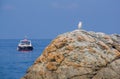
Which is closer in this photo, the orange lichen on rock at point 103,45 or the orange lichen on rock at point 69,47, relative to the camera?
the orange lichen on rock at point 69,47

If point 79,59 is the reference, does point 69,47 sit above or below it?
above

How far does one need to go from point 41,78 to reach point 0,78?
116 feet

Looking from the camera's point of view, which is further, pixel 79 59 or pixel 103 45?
pixel 103 45

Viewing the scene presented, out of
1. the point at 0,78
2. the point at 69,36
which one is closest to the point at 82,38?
the point at 69,36

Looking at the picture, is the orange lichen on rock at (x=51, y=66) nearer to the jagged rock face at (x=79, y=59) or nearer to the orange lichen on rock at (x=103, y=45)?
the jagged rock face at (x=79, y=59)

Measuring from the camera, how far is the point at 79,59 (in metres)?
18.4

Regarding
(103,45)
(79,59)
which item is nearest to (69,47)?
(79,59)

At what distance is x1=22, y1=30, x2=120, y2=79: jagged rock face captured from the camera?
59.6 ft

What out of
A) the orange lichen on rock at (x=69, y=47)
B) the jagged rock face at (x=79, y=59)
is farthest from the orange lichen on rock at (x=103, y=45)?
the orange lichen on rock at (x=69, y=47)

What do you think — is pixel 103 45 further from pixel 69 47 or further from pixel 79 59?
pixel 69 47

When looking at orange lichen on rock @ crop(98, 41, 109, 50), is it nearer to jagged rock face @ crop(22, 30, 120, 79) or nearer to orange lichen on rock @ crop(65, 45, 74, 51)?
jagged rock face @ crop(22, 30, 120, 79)

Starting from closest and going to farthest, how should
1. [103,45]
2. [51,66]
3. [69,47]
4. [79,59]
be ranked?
[79,59], [51,66], [69,47], [103,45]

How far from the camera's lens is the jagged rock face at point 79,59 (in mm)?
18156

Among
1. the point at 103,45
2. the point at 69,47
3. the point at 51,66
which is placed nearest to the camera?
the point at 51,66
